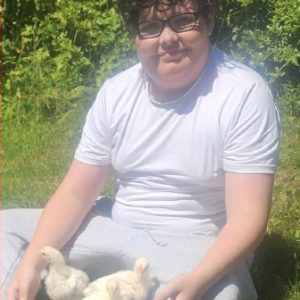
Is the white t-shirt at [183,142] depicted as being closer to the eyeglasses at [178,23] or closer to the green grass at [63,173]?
the eyeglasses at [178,23]

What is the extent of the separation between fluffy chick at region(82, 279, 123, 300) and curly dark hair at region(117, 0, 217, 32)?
0.75 m

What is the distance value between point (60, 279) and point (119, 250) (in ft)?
0.71

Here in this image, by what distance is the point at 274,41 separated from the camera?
3969mm

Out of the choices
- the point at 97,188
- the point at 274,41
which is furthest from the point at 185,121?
the point at 274,41

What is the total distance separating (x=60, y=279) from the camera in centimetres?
205

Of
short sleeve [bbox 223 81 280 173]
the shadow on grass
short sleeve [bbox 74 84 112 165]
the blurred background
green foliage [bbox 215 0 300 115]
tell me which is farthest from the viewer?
green foliage [bbox 215 0 300 115]

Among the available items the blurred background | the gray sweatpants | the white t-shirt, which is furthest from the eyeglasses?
the blurred background

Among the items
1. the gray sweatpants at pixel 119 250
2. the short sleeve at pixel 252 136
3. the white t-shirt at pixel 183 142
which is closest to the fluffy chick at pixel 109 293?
the gray sweatpants at pixel 119 250

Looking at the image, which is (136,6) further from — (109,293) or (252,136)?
(109,293)

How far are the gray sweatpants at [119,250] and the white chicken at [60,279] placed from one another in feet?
0.49

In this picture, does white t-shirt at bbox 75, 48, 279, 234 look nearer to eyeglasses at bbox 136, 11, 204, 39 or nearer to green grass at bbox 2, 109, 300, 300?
eyeglasses at bbox 136, 11, 204, 39

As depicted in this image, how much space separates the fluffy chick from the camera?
1.88 m

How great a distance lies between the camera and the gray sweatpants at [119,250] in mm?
2047

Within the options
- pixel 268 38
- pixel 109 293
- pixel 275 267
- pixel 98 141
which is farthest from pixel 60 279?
pixel 268 38
